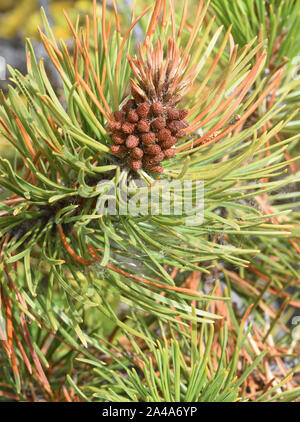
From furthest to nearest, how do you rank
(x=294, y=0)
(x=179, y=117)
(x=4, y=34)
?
(x=4, y=34)
(x=294, y=0)
(x=179, y=117)

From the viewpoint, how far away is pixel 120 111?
32cm

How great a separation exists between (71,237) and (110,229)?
0.05 metres

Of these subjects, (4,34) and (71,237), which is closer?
(71,237)

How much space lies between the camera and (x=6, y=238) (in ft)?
1.20

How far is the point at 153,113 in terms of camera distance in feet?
1.00

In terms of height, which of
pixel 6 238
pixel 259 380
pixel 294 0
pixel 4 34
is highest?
pixel 4 34

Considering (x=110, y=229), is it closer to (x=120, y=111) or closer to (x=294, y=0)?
(x=120, y=111)

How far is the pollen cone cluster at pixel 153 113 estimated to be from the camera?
30cm

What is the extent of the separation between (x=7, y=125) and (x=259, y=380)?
1.00ft

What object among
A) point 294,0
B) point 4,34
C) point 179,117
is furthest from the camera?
point 4,34

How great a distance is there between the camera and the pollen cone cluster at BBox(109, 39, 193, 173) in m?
0.30

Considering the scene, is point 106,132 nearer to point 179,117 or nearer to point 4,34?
point 179,117
